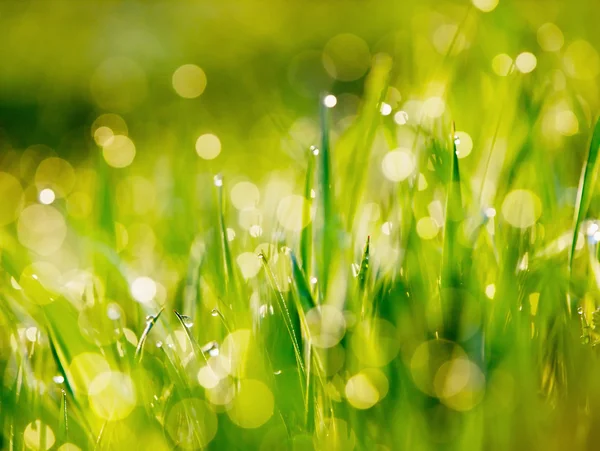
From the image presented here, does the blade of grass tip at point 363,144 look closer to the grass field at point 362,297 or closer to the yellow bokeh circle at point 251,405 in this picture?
the grass field at point 362,297

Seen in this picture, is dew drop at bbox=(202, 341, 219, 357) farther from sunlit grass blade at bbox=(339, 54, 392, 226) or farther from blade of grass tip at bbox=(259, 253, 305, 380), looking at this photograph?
sunlit grass blade at bbox=(339, 54, 392, 226)

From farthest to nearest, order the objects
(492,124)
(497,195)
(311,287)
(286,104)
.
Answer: (286,104), (492,124), (497,195), (311,287)

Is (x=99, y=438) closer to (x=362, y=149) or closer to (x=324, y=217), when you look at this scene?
(x=324, y=217)

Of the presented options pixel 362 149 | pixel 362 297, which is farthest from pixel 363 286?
pixel 362 149

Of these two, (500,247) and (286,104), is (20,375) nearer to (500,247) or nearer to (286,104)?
(500,247)

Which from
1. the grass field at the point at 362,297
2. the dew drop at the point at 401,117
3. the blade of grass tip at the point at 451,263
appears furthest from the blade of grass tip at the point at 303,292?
the dew drop at the point at 401,117

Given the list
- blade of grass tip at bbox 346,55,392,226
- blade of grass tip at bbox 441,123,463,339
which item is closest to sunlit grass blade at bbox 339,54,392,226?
blade of grass tip at bbox 346,55,392,226

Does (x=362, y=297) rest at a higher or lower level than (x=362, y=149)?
lower

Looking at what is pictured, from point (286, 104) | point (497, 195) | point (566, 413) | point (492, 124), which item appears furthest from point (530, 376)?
point (286, 104)

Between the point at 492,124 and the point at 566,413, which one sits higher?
the point at 492,124
